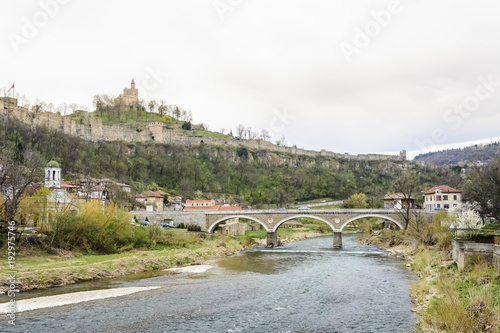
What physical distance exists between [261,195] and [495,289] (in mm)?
78895

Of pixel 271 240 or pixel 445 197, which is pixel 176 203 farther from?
pixel 445 197

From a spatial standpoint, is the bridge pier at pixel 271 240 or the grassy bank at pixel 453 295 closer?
the grassy bank at pixel 453 295

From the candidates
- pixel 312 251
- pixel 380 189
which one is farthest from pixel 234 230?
pixel 380 189

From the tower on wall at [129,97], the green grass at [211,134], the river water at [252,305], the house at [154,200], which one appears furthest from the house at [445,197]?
the tower on wall at [129,97]

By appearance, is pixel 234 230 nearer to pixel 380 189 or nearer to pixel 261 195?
pixel 261 195

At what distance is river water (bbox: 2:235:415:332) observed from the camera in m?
15.9

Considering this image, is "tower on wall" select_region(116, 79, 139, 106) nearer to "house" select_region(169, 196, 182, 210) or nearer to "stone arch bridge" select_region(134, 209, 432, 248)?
"house" select_region(169, 196, 182, 210)

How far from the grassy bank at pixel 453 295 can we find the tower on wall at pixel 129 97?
12054cm

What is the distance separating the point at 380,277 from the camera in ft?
88.2

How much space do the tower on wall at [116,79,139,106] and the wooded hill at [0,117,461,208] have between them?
36.0 m

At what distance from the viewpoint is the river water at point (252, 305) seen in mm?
15930

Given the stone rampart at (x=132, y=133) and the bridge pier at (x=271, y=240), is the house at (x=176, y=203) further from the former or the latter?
the stone rampart at (x=132, y=133)

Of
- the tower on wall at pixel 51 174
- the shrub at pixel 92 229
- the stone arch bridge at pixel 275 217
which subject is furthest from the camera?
the stone arch bridge at pixel 275 217

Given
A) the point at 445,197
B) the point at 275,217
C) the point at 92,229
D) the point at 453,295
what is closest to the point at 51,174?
the point at 92,229
